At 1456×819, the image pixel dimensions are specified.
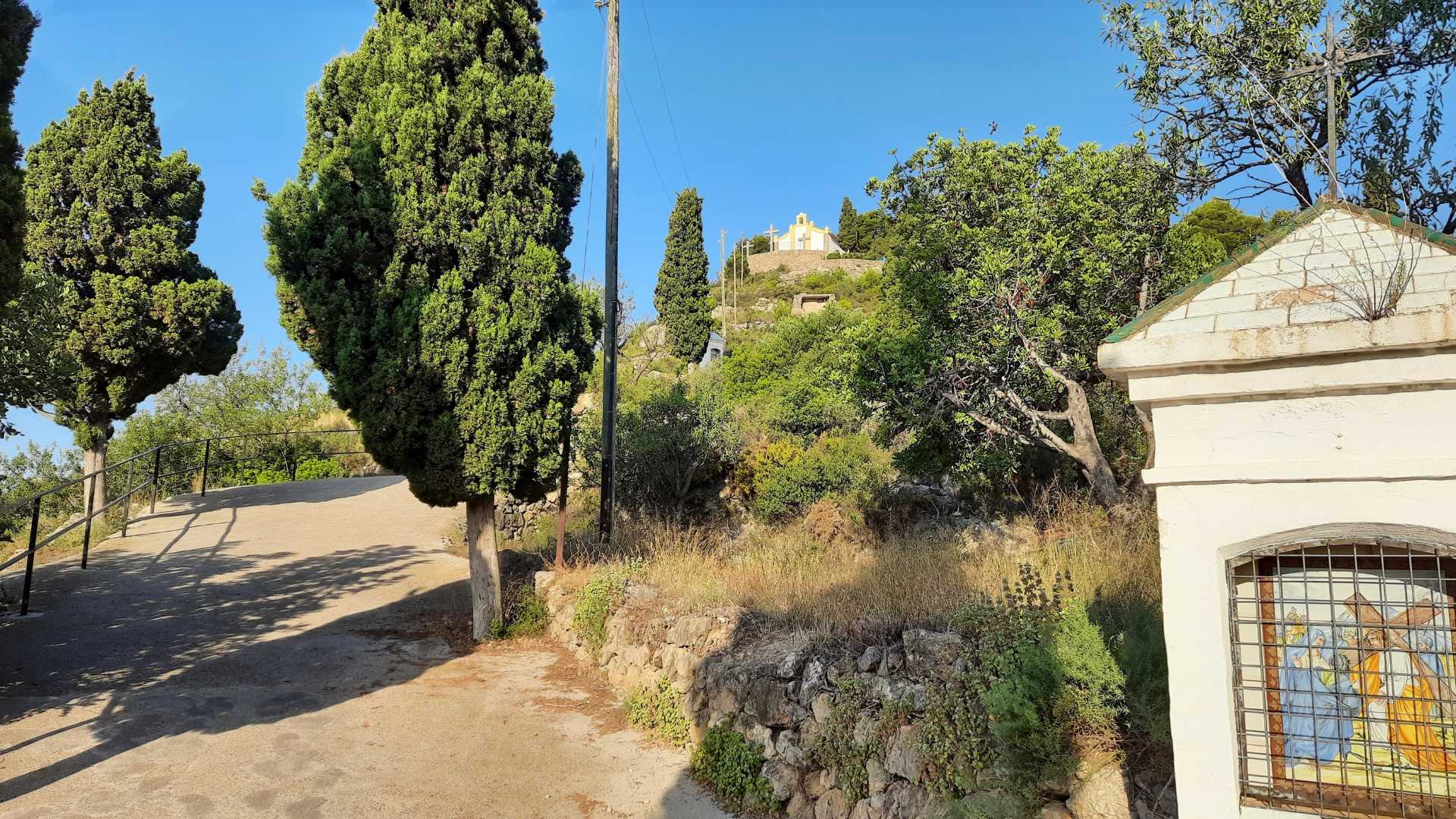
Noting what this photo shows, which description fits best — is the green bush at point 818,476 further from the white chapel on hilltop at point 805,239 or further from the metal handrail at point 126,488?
the white chapel on hilltop at point 805,239

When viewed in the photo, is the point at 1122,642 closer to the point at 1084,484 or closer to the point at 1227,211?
the point at 1084,484

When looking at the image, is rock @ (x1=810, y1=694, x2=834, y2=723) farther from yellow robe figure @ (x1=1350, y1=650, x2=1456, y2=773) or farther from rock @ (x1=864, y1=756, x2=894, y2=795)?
yellow robe figure @ (x1=1350, y1=650, x2=1456, y2=773)

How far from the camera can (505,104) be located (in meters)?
9.97

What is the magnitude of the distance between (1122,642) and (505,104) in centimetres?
890

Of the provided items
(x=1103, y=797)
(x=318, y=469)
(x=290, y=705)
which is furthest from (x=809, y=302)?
(x=1103, y=797)

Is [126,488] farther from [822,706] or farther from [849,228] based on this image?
[849,228]

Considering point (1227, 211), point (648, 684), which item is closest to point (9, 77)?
point (648, 684)

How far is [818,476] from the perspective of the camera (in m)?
13.0

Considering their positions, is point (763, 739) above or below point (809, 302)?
below

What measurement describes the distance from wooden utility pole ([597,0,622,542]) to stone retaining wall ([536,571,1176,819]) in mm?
3543

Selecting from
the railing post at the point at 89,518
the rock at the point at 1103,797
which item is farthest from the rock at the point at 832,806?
the railing post at the point at 89,518

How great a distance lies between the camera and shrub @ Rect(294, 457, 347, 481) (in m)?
22.0

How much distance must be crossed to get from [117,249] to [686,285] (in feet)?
82.5

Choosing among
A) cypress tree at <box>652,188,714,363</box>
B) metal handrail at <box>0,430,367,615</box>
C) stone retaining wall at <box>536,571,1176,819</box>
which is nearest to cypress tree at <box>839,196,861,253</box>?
cypress tree at <box>652,188,714,363</box>
